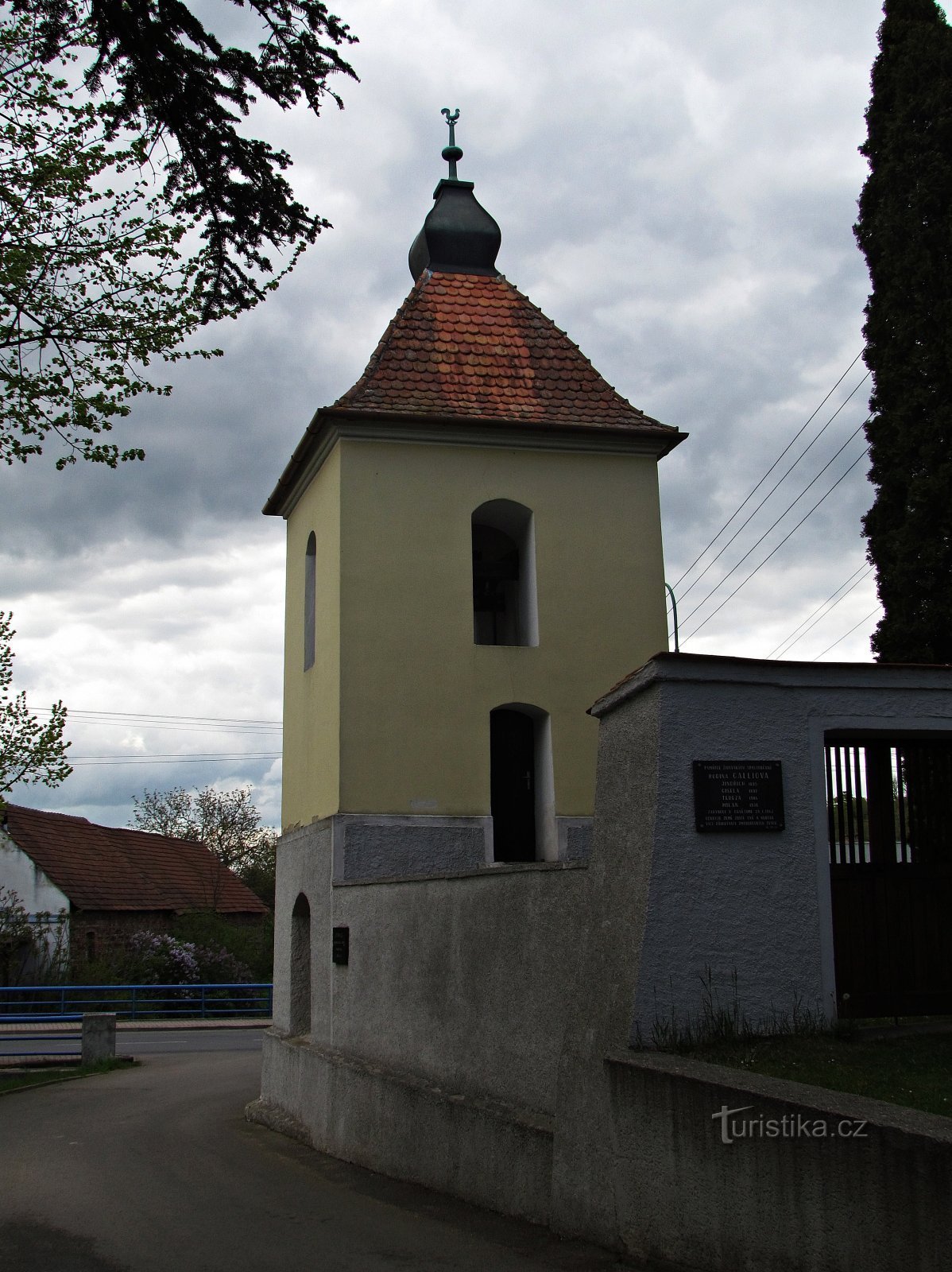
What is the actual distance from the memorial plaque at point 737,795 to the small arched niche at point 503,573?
722 cm

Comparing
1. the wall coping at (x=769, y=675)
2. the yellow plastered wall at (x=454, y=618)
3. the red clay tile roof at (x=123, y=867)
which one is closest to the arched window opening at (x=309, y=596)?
the yellow plastered wall at (x=454, y=618)

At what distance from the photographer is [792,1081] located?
19.1 feet

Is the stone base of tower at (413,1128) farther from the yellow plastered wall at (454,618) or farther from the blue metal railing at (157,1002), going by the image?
the blue metal railing at (157,1002)

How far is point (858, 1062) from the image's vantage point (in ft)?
21.3

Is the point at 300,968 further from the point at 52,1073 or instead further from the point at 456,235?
the point at 456,235

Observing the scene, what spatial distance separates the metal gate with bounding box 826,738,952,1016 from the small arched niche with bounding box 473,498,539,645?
6.81 m

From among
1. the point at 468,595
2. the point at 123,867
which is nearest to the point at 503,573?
the point at 468,595

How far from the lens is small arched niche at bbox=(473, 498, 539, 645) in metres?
14.7

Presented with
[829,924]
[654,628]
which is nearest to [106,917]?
[654,628]

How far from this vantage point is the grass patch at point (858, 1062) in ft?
19.2

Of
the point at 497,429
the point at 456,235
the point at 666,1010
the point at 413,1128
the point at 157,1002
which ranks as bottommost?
the point at 157,1002

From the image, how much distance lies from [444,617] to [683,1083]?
8446 millimetres

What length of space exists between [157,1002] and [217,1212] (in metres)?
23.0

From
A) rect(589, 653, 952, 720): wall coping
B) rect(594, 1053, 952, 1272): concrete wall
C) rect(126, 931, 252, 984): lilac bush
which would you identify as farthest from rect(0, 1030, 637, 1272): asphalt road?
rect(126, 931, 252, 984): lilac bush
